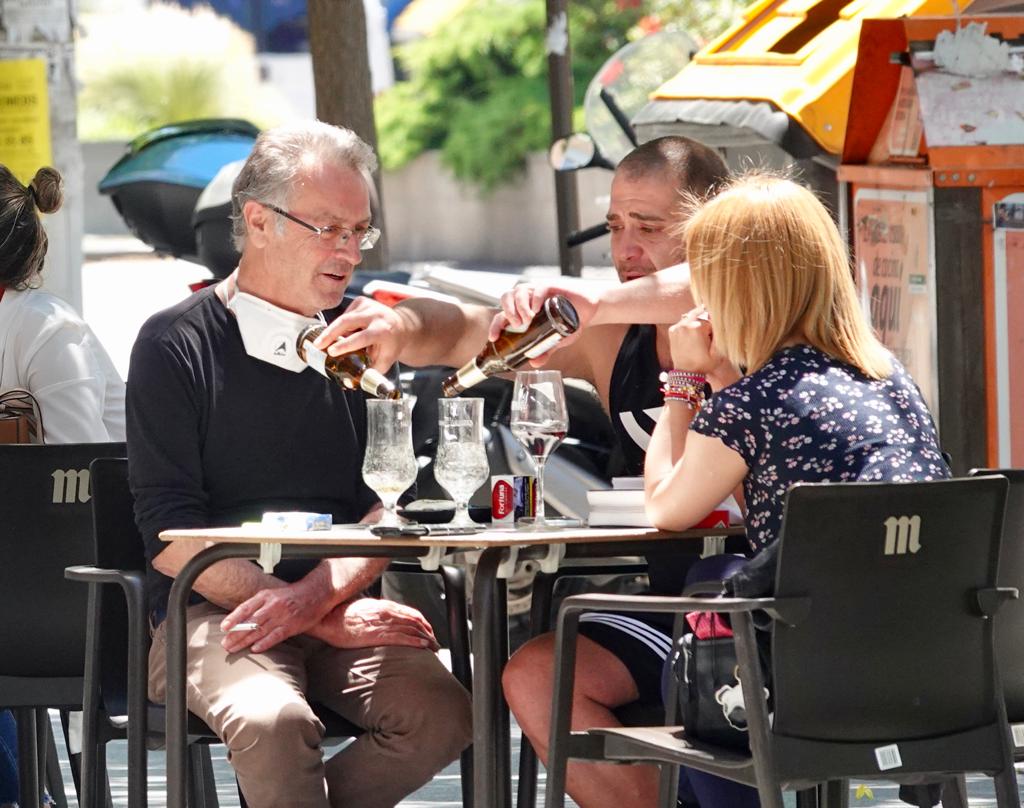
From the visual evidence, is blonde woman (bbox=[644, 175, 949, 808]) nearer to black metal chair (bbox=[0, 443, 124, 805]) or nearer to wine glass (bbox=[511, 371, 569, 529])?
wine glass (bbox=[511, 371, 569, 529])

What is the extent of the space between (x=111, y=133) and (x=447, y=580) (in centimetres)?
2394

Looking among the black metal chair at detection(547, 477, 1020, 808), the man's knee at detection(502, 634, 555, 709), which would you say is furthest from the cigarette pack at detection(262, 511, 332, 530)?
the black metal chair at detection(547, 477, 1020, 808)

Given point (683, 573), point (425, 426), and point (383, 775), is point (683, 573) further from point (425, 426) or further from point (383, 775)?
point (425, 426)

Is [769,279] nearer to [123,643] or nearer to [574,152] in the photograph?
[123,643]

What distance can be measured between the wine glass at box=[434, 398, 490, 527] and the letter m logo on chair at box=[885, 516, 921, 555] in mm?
917

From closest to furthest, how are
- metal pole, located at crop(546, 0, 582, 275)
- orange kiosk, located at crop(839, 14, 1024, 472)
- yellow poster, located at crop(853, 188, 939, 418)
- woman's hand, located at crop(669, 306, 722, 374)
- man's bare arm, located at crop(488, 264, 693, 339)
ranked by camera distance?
woman's hand, located at crop(669, 306, 722, 374), man's bare arm, located at crop(488, 264, 693, 339), orange kiosk, located at crop(839, 14, 1024, 472), yellow poster, located at crop(853, 188, 939, 418), metal pole, located at crop(546, 0, 582, 275)

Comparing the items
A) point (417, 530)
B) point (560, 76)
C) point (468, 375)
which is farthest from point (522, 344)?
point (560, 76)

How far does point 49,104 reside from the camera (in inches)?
324

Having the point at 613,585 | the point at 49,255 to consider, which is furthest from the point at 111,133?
the point at 613,585

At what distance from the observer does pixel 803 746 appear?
11.7 ft

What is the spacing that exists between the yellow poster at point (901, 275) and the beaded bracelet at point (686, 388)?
265 cm

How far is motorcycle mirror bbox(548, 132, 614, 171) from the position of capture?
8312 mm

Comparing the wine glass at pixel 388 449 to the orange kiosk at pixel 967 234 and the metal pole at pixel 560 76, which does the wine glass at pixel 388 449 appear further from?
the metal pole at pixel 560 76

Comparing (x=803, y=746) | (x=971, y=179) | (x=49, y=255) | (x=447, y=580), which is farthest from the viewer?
(x=49, y=255)
